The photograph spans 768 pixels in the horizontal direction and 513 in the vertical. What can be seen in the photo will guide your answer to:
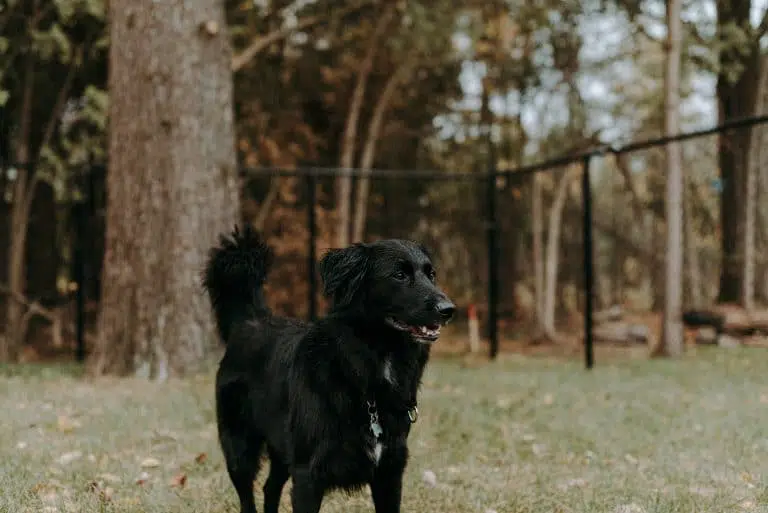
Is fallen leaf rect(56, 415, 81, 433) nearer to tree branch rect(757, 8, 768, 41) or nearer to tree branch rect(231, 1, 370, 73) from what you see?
tree branch rect(231, 1, 370, 73)

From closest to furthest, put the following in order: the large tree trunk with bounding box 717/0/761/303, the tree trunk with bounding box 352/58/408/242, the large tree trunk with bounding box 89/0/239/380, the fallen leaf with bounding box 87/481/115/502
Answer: the fallen leaf with bounding box 87/481/115/502 → the large tree trunk with bounding box 89/0/239/380 → the large tree trunk with bounding box 717/0/761/303 → the tree trunk with bounding box 352/58/408/242

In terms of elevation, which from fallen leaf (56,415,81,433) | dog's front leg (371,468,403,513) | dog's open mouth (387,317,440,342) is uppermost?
dog's open mouth (387,317,440,342)

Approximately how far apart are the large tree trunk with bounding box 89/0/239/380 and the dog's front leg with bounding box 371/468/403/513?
4.59 meters

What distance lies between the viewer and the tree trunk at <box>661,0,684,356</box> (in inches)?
414

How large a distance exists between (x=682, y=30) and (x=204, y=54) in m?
6.74

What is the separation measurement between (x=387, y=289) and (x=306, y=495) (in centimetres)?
84

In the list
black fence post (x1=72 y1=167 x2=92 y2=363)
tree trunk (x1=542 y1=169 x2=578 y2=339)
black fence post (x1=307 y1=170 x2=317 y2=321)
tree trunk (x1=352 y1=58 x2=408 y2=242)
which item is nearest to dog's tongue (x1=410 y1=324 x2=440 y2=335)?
black fence post (x1=307 y1=170 x2=317 y2=321)

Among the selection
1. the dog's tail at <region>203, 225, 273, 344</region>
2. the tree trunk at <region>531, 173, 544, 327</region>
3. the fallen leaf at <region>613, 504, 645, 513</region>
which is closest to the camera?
the fallen leaf at <region>613, 504, 645, 513</region>

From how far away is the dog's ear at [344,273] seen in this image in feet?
10.8

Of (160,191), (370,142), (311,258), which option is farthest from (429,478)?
(370,142)

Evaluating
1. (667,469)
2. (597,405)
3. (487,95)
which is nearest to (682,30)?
(487,95)

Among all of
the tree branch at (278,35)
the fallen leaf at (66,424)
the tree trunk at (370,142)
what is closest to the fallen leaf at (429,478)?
the fallen leaf at (66,424)

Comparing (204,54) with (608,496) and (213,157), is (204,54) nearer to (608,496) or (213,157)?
(213,157)

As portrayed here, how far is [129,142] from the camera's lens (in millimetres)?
7672
